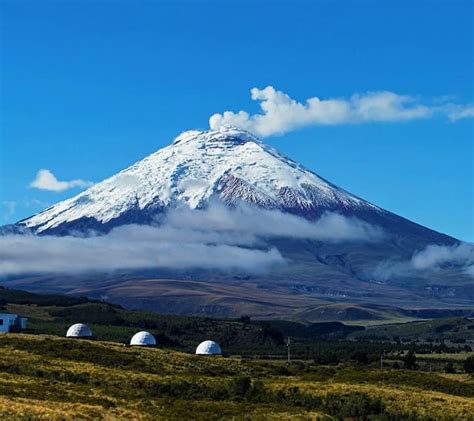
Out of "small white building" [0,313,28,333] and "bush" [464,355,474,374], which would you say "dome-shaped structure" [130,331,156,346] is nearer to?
"small white building" [0,313,28,333]

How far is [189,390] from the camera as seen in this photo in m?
77.4

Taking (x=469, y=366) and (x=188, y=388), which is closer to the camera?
(x=188, y=388)

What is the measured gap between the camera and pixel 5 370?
253 ft

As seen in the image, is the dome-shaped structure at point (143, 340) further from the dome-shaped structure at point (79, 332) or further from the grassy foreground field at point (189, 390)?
the grassy foreground field at point (189, 390)

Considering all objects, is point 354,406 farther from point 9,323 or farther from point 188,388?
point 9,323

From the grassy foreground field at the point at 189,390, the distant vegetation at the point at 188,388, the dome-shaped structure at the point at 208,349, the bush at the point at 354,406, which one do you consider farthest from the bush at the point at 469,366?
the bush at the point at 354,406

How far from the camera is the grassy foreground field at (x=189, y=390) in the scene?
63.1 meters

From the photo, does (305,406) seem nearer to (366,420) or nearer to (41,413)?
(366,420)

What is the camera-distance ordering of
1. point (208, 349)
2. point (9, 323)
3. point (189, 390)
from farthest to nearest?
point (9, 323)
point (208, 349)
point (189, 390)

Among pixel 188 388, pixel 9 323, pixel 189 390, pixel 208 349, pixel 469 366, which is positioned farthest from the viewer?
pixel 9 323

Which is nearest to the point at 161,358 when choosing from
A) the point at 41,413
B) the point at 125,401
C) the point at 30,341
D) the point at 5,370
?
the point at 30,341

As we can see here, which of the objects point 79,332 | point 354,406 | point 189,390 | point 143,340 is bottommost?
point 354,406

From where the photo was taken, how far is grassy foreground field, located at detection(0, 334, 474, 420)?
63.1m

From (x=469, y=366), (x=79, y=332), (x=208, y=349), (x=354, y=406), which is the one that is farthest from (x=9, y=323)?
(x=354, y=406)
